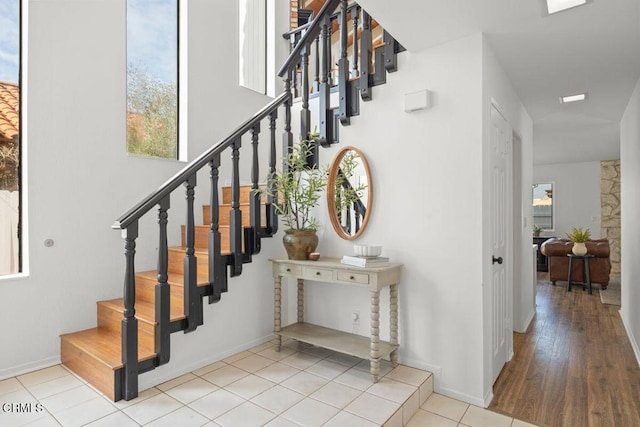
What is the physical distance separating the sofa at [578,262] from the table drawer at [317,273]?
5552 millimetres

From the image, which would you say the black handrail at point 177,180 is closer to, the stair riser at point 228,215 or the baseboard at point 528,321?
the stair riser at point 228,215

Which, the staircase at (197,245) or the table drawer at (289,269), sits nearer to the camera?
the staircase at (197,245)

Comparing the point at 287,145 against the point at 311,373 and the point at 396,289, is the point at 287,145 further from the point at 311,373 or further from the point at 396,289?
the point at 311,373

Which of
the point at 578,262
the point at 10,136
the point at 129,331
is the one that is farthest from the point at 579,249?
the point at 10,136

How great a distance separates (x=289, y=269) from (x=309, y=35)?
211 cm

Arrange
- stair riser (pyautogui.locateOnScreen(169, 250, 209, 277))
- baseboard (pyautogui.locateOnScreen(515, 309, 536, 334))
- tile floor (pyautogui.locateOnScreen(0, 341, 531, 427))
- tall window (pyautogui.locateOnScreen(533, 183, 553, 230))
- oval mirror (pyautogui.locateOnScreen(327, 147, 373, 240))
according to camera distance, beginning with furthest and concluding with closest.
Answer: tall window (pyautogui.locateOnScreen(533, 183, 553, 230))
baseboard (pyautogui.locateOnScreen(515, 309, 536, 334))
oval mirror (pyautogui.locateOnScreen(327, 147, 373, 240))
stair riser (pyautogui.locateOnScreen(169, 250, 209, 277))
tile floor (pyautogui.locateOnScreen(0, 341, 531, 427))

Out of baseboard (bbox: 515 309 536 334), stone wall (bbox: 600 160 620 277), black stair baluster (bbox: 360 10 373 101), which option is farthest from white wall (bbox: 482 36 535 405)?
stone wall (bbox: 600 160 620 277)

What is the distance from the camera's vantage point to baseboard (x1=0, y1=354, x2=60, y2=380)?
8.19ft

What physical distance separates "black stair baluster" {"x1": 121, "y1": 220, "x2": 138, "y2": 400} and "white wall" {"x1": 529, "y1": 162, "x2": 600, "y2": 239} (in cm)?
999

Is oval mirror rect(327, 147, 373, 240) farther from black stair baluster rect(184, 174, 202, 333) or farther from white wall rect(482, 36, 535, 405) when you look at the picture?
black stair baluster rect(184, 174, 202, 333)

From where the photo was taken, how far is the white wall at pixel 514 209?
2500 mm

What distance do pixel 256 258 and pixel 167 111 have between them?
1801 mm

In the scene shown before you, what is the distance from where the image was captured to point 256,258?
10.6 feet

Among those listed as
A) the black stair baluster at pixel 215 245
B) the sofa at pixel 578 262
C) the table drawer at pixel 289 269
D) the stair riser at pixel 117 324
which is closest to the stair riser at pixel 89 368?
the stair riser at pixel 117 324
